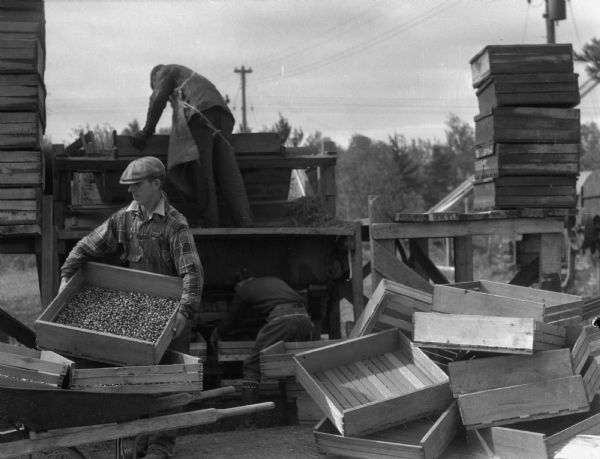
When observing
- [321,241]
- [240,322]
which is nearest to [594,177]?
[321,241]

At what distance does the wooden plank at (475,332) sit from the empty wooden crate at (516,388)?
0.14m

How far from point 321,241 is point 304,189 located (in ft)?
5.36

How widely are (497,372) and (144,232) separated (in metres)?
2.82

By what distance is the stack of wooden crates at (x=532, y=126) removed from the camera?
29.7 feet

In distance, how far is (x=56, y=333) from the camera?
18.0ft

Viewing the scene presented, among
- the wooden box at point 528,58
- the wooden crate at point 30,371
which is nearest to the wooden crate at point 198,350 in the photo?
the wooden crate at point 30,371

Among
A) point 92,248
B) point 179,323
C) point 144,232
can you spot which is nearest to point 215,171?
point 144,232

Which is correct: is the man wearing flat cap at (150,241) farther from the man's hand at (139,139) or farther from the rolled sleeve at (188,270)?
the man's hand at (139,139)

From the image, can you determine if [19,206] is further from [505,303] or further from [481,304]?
[505,303]

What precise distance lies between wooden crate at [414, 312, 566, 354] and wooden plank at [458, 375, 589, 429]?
0.28 meters

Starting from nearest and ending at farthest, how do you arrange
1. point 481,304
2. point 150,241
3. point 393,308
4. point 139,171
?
point 139,171 → point 150,241 → point 481,304 → point 393,308

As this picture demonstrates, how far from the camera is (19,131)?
7.57 metres

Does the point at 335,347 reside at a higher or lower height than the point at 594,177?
lower

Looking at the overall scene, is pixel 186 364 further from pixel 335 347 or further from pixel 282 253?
pixel 282 253
